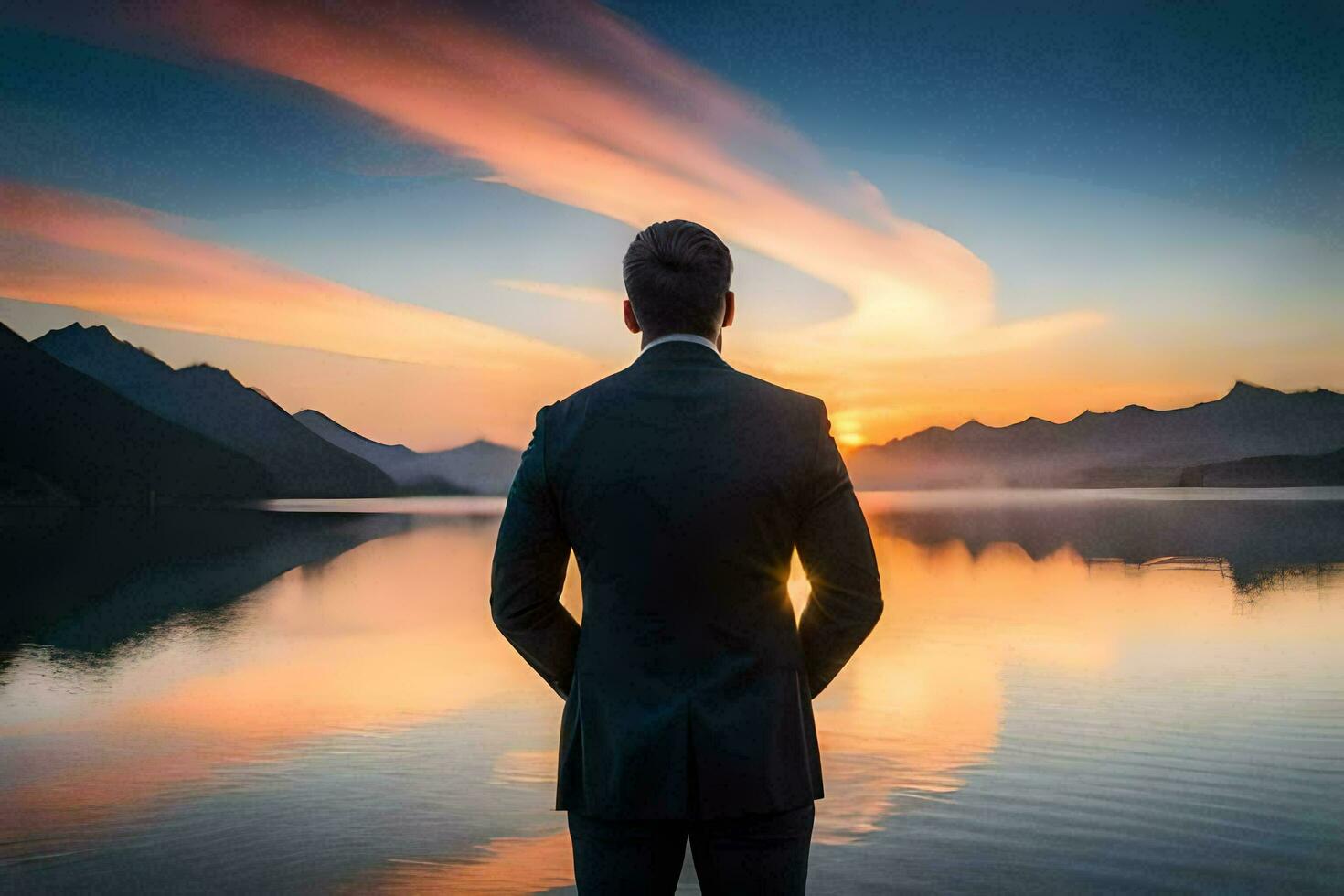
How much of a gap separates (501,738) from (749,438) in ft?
26.1

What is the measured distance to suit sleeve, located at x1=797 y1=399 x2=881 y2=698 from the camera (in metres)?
1.96

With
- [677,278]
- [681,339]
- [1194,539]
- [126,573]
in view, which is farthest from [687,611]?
[1194,539]

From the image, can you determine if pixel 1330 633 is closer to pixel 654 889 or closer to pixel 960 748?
pixel 960 748

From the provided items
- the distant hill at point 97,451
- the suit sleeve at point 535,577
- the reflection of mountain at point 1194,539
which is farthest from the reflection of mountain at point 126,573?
the distant hill at point 97,451

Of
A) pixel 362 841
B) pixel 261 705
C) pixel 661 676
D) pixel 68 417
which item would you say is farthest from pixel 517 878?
pixel 68 417

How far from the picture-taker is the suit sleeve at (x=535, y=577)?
1980 millimetres

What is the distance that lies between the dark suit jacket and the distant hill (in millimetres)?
170219

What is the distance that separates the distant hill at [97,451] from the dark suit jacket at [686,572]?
170219 millimetres

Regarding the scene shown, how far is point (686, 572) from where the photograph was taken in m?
1.84

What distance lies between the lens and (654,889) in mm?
1906

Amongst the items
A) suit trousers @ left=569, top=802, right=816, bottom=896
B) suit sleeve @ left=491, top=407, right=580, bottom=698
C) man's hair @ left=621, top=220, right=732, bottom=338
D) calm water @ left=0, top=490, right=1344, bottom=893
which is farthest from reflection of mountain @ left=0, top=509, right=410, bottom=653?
man's hair @ left=621, top=220, right=732, bottom=338

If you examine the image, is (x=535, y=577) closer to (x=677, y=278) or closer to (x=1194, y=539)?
(x=677, y=278)

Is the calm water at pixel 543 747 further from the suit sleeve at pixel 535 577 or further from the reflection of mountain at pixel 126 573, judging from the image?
the suit sleeve at pixel 535 577

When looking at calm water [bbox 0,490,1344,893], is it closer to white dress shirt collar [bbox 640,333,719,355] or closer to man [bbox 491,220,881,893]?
man [bbox 491,220,881,893]
